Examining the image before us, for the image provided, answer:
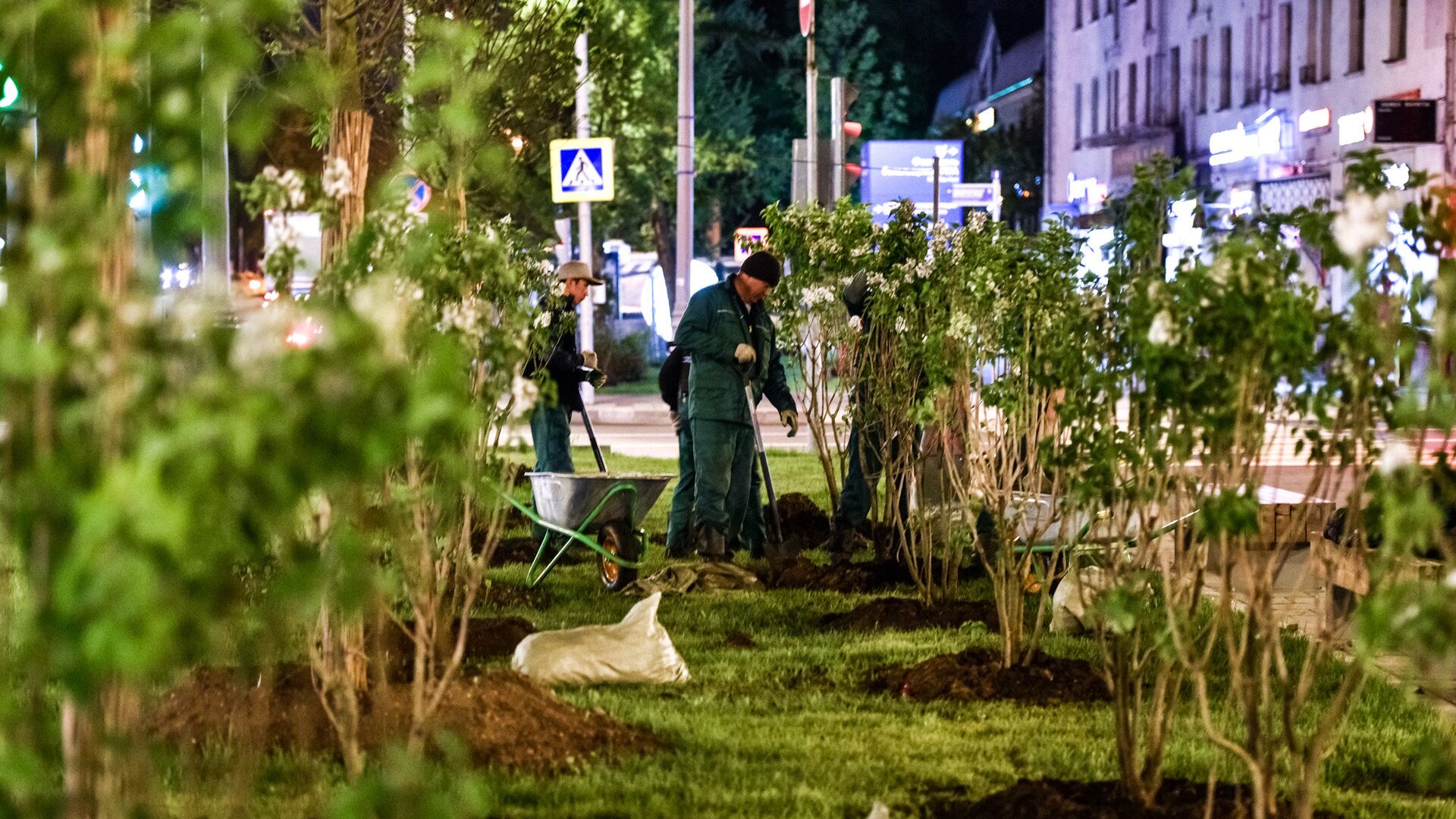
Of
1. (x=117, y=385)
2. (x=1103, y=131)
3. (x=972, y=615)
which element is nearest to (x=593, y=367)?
(x=972, y=615)

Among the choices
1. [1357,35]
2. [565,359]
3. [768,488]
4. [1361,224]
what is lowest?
[768,488]

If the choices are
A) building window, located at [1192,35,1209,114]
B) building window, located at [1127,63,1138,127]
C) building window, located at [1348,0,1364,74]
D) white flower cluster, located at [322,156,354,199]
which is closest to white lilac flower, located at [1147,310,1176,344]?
white flower cluster, located at [322,156,354,199]

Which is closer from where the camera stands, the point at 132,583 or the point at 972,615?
the point at 132,583

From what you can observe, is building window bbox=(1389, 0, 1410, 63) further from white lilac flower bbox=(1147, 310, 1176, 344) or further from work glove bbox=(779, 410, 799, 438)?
white lilac flower bbox=(1147, 310, 1176, 344)

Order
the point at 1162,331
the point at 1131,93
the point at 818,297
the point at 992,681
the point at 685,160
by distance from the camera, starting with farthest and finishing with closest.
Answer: the point at 1131,93, the point at 685,160, the point at 818,297, the point at 992,681, the point at 1162,331

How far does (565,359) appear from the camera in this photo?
34.8 ft

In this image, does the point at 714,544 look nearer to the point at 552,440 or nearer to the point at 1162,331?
the point at 552,440

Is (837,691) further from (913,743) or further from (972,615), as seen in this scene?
(972,615)

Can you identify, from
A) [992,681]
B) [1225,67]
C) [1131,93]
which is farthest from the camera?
[1131,93]

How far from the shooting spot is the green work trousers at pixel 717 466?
33.8ft

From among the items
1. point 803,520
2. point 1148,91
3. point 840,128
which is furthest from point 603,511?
point 1148,91

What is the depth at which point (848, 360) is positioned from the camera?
10102mm

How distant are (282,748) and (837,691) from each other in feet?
7.30

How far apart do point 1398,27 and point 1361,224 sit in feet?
102
